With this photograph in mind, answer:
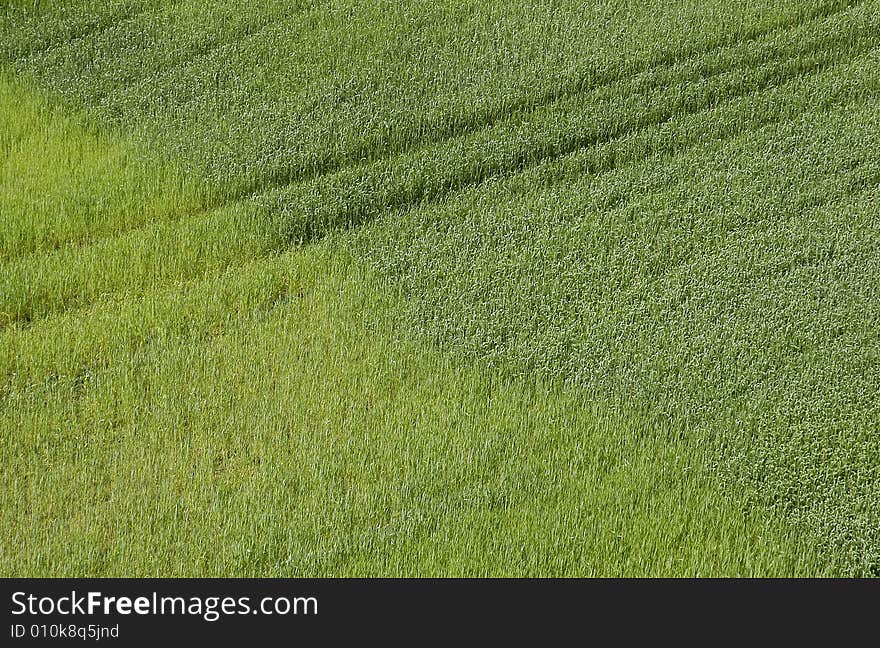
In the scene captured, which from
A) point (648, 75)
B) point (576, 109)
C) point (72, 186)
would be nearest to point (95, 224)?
point (72, 186)

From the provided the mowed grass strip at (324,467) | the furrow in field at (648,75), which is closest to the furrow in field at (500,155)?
the furrow in field at (648,75)

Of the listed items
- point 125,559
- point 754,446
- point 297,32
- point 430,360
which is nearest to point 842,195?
point 754,446

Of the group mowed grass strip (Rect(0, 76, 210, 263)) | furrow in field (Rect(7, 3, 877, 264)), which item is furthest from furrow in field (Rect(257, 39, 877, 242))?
mowed grass strip (Rect(0, 76, 210, 263))

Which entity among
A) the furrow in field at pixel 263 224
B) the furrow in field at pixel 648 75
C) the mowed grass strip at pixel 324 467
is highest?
the furrow in field at pixel 648 75

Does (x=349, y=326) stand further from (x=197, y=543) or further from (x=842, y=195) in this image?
(x=842, y=195)

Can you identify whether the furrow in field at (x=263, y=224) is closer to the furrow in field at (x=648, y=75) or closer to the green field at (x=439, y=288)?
the green field at (x=439, y=288)

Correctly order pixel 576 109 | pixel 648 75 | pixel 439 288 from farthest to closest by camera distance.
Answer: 1. pixel 648 75
2. pixel 576 109
3. pixel 439 288

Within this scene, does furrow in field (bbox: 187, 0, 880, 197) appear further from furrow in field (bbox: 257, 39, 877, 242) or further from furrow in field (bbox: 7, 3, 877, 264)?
furrow in field (bbox: 257, 39, 877, 242)

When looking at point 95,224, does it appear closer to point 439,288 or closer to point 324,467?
point 439,288

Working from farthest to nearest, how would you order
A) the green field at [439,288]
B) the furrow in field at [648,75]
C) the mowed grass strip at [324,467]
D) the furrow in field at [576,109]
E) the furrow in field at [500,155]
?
the furrow in field at [648,75] → the furrow in field at [576,109] → the furrow in field at [500,155] → the green field at [439,288] → the mowed grass strip at [324,467]
